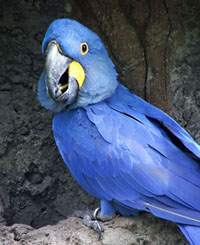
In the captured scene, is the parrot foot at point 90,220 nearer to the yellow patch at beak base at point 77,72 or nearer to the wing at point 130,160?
the wing at point 130,160

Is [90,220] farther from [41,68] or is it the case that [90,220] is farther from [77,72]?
[41,68]

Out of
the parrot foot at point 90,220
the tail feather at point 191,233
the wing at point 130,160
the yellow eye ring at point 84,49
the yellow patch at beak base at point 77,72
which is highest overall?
the yellow eye ring at point 84,49

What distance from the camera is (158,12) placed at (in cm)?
253

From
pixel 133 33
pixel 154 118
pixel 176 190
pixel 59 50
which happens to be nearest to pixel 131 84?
pixel 133 33

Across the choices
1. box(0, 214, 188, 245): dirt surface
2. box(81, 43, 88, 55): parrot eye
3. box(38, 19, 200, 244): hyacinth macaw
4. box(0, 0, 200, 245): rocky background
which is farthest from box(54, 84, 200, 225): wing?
box(0, 0, 200, 245): rocky background

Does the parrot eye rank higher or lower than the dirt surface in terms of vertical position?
higher

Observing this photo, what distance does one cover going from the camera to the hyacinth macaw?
2.02 m

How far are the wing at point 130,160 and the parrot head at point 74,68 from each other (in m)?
0.07

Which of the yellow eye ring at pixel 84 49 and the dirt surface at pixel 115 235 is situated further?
the yellow eye ring at pixel 84 49

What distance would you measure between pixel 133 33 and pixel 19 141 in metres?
0.85

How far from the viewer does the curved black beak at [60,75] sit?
210 cm

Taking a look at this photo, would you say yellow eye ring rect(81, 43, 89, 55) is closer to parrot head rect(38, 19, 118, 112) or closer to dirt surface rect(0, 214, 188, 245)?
parrot head rect(38, 19, 118, 112)

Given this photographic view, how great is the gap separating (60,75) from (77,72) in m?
0.10

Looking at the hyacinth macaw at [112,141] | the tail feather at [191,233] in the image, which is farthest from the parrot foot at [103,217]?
the tail feather at [191,233]
